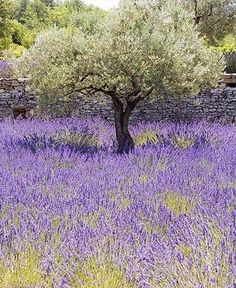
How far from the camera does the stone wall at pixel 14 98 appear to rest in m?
12.3

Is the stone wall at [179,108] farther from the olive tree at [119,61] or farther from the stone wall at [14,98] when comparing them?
the olive tree at [119,61]

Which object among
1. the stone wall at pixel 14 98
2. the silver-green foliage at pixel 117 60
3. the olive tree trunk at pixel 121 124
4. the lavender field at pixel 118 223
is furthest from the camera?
the stone wall at pixel 14 98

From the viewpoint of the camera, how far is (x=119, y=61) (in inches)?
280

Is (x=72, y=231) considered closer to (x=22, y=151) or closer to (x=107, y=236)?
(x=107, y=236)

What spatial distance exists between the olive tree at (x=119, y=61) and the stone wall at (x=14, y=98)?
4.33 meters

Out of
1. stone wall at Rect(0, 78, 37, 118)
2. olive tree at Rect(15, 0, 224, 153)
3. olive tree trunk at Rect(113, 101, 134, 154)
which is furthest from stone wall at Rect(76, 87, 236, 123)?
olive tree at Rect(15, 0, 224, 153)

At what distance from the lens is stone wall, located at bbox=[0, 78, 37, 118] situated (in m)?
12.3

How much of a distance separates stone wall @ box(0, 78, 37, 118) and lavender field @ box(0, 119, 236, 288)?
20.9 ft

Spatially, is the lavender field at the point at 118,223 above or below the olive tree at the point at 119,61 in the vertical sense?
below

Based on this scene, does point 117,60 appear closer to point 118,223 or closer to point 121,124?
point 121,124

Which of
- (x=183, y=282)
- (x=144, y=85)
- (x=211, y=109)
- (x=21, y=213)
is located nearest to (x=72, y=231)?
(x=21, y=213)

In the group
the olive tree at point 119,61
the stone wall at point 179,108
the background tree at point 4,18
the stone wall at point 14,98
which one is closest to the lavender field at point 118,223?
the olive tree at point 119,61

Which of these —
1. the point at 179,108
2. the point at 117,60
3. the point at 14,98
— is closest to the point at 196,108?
the point at 179,108

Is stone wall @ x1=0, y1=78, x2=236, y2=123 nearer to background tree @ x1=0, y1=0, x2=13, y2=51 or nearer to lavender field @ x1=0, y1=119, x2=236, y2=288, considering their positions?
lavender field @ x1=0, y1=119, x2=236, y2=288
